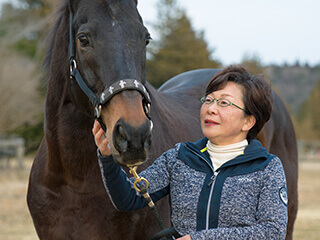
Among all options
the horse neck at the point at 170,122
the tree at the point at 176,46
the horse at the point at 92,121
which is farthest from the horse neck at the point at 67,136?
the tree at the point at 176,46

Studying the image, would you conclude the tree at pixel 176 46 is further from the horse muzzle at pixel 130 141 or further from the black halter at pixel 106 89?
the horse muzzle at pixel 130 141

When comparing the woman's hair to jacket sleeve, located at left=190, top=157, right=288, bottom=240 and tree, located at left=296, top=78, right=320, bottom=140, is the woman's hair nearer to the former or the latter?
jacket sleeve, located at left=190, top=157, right=288, bottom=240

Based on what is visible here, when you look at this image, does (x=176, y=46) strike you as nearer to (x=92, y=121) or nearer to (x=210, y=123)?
(x=92, y=121)

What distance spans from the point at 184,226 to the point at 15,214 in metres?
6.37

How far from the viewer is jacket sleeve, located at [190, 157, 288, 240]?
1.74m

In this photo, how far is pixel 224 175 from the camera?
1.88 metres

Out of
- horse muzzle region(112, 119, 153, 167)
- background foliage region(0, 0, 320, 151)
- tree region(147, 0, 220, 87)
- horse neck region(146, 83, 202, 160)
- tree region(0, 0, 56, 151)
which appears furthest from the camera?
tree region(147, 0, 220, 87)

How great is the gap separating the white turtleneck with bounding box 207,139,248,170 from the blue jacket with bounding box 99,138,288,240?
3 cm

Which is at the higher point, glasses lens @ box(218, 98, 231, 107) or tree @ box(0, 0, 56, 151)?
glasses lens @ box(218, 98, 231, 107)

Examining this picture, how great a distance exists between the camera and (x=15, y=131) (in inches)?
727

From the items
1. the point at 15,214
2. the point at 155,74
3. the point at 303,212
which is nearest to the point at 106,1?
the point at 15,214

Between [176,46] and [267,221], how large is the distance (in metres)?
20.8

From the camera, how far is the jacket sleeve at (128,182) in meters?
1.88

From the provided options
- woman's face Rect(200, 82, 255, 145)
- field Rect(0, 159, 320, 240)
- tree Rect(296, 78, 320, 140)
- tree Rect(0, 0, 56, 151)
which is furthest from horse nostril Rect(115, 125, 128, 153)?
tree Rect(296, 78, 320, 140)
